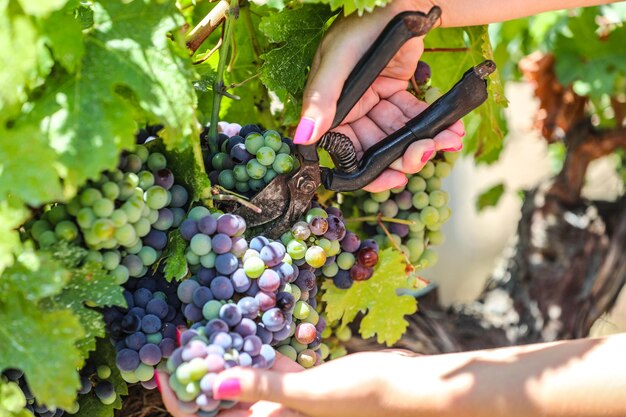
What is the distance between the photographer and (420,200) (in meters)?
1.10

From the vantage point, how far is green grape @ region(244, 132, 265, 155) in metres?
0.88

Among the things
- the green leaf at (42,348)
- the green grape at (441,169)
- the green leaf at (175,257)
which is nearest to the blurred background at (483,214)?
the green grape at (441,169)

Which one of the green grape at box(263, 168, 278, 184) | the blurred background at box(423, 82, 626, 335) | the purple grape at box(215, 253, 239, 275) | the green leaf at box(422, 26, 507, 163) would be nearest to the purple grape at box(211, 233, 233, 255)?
the purple grape at box(215, 253, 239, 275)

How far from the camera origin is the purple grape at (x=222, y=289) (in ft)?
2.59

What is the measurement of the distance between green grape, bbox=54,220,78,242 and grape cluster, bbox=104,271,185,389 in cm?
10

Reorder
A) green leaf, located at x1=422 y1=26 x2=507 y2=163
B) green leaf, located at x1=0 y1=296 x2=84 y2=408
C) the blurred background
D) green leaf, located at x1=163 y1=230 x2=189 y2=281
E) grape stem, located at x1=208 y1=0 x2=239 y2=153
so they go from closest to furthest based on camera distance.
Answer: green leaf, located at x1=0 y1=296 x2=84 y2=408
green leaf, located at x1=163 y1=230 x2=189 y2=281
grape stem, located at x1=208 y1=0 x2=239 y2=153
green leaf, located at x1=422 y1=26 x2=507 y2=163
the blurred background

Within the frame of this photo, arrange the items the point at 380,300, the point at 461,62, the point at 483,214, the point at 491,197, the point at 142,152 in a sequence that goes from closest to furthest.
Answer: the point at 142,152, the point at 380,300, the point at 461,62, the point at 491,197, the point at 483,214

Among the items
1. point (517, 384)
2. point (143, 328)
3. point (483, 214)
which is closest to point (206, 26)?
point (143, 328)

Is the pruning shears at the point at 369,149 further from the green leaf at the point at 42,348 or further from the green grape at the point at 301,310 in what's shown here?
the green leaf at the point at 42,348

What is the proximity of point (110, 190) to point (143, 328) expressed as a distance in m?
0.15

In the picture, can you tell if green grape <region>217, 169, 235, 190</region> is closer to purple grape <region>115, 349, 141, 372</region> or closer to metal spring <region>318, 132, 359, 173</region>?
metal spring <region>318, 132, 359, 173</region>

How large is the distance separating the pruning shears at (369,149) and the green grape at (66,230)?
0.20 m

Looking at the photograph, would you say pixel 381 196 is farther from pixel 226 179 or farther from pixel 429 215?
pixel 226 179

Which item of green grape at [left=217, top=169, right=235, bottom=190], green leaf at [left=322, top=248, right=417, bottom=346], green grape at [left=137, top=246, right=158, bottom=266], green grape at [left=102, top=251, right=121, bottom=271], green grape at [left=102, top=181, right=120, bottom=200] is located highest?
green grape at [left=102, top=181, right=120, bottom=200]
